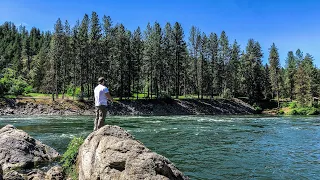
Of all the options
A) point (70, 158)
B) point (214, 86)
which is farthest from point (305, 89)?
point (70, 158)

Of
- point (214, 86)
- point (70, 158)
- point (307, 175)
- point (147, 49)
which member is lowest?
point (307, 175)

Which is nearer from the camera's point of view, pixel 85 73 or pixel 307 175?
pixel 307 175

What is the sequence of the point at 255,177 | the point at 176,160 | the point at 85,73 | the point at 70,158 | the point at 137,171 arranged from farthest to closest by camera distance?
the point at 85,73, the point at 176,160, the point at 255,177, the point at 70,158, the point at 137,171

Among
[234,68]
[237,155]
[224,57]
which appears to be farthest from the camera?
[234,68]

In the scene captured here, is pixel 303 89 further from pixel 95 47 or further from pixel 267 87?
pixel 95 47

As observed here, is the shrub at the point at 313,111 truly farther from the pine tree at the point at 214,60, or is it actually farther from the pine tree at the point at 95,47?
the pine tree at the point at 95,47

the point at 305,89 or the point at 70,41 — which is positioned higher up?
the point at 70,41

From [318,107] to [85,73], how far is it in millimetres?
59377

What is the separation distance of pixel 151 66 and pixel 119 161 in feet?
222

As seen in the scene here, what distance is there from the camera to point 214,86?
312 ft

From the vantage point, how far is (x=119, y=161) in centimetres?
859

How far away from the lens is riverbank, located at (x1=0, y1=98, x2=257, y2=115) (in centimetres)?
5617

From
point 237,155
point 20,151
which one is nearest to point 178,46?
point 237,155

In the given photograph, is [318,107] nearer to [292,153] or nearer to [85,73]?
A: [85,73]
